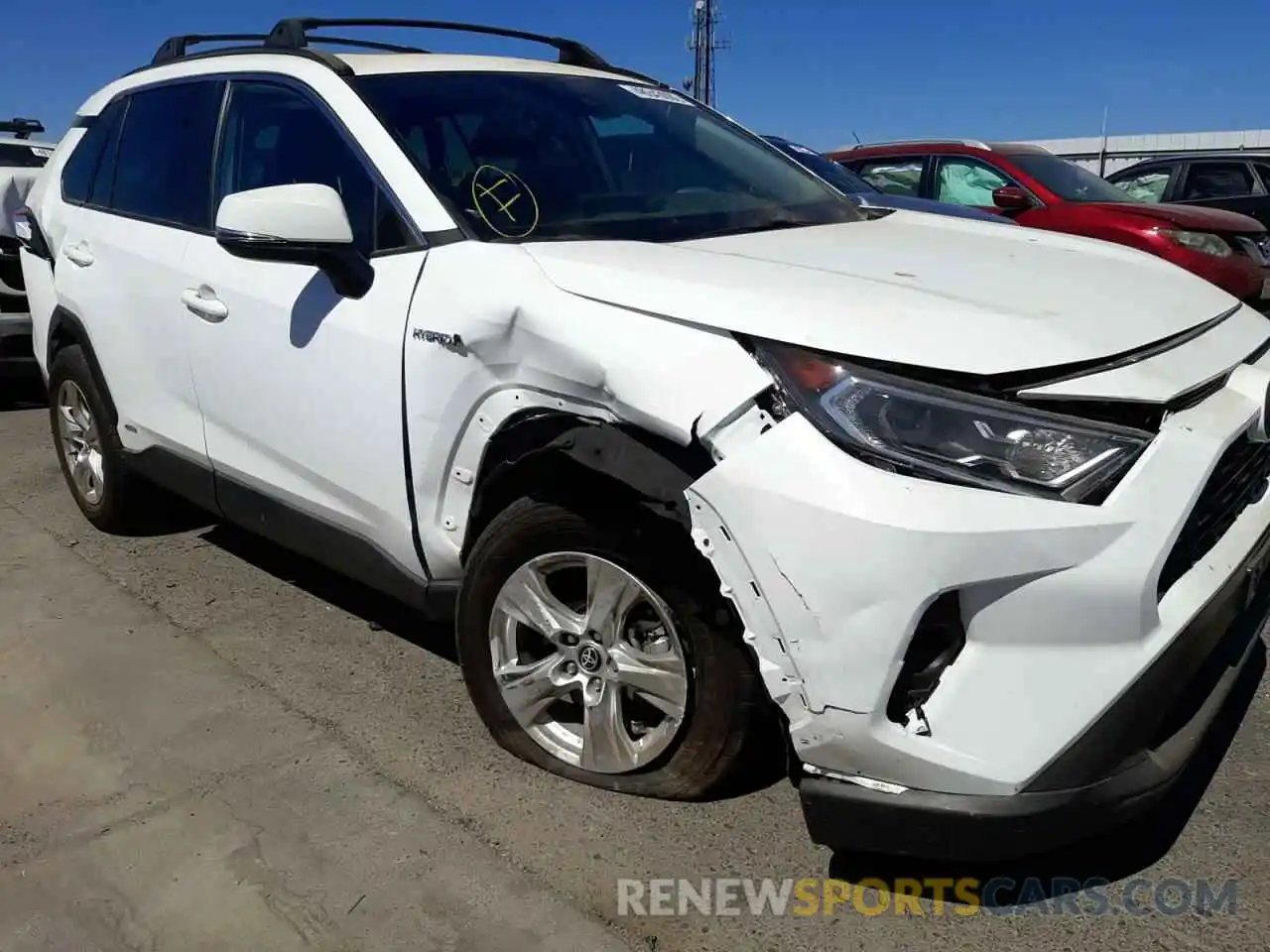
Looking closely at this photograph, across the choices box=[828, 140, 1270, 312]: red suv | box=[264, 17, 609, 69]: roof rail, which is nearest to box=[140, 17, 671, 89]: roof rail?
box=[264, 17, 609, 69]: roof rail

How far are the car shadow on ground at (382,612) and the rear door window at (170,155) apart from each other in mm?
1315

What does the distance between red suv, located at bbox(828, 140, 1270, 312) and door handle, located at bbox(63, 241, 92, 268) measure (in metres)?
5.95

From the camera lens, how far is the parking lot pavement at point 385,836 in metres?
2.28

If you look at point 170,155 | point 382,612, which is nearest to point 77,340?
point 170,155

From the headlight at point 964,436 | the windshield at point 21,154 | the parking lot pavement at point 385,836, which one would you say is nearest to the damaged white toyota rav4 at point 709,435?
the headlight at point 964,436

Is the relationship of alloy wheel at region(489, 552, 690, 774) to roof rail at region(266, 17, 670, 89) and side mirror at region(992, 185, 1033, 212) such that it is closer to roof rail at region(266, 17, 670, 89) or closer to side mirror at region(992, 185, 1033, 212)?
roof rail at region(266, 17, 670, 89)

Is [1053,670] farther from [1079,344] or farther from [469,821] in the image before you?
[469,821]

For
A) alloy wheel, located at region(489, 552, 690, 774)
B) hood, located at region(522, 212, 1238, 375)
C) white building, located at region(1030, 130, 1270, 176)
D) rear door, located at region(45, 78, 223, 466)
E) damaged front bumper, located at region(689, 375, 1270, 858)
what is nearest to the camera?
damaged front bumper, located at region(689, 375, 1270, 858)

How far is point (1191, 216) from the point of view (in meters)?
7.23

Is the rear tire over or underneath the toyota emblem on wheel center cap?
underneath

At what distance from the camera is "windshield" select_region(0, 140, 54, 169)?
862 cm

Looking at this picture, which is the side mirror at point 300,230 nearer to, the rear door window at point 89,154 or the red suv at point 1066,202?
the rear door window at point 89,154

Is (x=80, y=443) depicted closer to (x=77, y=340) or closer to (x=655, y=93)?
(x=77, y=340)

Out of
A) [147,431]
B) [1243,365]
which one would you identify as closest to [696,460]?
[1243,365]
